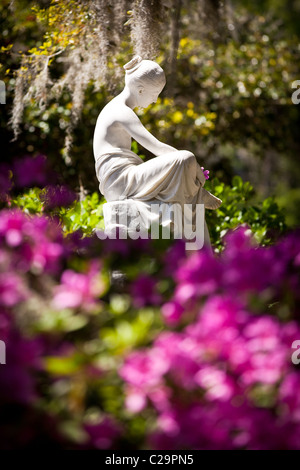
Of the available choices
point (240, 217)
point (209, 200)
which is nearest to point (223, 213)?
point (240, 217)

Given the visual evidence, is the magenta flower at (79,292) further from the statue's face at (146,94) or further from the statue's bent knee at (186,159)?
the statue's face at (146,94)

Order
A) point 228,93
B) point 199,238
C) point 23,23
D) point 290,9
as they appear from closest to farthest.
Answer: point 199,238 → point 23,23 → point 228,93 → point 290,9

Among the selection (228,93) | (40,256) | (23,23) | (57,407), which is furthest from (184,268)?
(228,93)

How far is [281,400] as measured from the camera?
1748 mm

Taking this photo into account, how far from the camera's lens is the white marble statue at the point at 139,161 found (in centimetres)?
333

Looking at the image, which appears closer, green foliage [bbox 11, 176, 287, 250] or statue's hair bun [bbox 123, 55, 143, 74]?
statue's hair bun [bbox 123, 55, 143, 74]

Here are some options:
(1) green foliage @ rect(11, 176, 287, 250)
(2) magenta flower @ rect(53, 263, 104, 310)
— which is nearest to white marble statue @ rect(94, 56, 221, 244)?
Answer: (1) green foliage @ rect(11, 176, 287, 250)

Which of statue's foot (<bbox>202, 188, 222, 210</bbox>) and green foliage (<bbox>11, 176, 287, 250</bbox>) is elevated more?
green foliage (<bbox>11, 176, 287, 250</bbox>)

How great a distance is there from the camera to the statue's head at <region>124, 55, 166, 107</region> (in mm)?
3566

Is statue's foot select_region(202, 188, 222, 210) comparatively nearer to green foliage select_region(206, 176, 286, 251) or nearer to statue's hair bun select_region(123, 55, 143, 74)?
statue's hair bun select_region(123, 55, 143, 74)

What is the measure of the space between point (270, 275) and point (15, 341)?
875 mm

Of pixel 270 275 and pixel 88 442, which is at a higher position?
pixel 270 275

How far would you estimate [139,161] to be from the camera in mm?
3625
